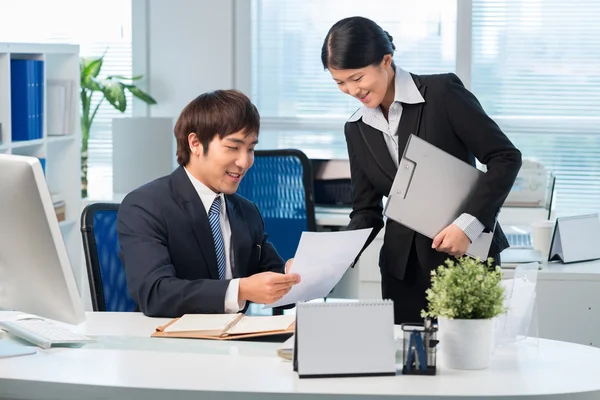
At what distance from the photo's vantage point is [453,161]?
8.06ft

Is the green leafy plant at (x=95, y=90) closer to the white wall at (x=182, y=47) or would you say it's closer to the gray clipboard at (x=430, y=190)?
the white wall at (x=182, y=47)

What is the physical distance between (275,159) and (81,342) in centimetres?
184

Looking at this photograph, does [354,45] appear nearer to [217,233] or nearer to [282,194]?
[217,233]

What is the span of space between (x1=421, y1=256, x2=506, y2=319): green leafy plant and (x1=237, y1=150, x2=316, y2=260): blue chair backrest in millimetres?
1948

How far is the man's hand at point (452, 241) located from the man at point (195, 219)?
1.44 feet

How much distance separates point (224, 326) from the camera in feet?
6.58

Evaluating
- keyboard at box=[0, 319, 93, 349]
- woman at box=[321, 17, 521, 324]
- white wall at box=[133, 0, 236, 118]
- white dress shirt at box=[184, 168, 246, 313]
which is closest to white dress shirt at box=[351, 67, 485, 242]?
woman at box=[321, 17, 521, 324]

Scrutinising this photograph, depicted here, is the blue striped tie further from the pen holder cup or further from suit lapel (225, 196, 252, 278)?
the pen holder cup

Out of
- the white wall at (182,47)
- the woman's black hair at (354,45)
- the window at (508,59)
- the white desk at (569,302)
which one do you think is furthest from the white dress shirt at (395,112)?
the white wall at (182,47)

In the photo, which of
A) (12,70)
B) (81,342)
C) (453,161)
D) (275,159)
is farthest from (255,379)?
(12,70)

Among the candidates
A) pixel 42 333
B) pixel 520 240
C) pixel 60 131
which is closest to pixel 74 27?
pixel 60 131

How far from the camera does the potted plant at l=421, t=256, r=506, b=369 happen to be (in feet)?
5.62

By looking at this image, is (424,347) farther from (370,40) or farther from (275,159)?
(275,159)

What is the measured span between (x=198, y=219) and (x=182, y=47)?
2.78 metres
